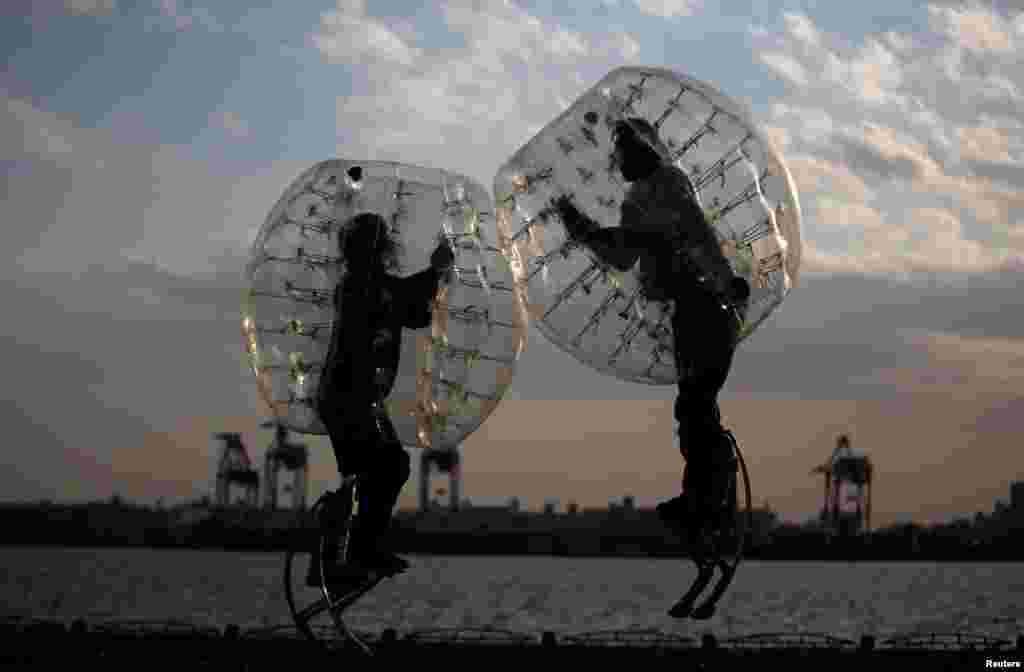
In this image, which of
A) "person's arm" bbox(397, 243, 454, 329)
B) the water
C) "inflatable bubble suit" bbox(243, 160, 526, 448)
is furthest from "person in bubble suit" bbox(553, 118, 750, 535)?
the water

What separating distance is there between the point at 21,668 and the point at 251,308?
432 cm

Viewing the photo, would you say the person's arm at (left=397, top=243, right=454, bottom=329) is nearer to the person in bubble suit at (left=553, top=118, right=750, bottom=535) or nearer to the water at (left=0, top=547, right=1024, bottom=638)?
the person in bubble suit at (left=553, top=118, right=750, bottom=535)

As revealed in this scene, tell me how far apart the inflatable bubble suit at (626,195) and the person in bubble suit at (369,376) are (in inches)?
53.9

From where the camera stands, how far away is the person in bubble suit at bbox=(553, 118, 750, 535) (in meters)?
16.2

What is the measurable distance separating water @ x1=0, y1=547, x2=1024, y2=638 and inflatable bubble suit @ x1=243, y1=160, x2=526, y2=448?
30.7 meters

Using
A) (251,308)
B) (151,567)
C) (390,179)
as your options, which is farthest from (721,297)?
(151,567)

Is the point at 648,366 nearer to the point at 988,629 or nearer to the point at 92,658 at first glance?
the point at 92,658

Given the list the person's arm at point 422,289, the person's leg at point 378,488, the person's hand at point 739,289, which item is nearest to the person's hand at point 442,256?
the person's arm at point 422,289

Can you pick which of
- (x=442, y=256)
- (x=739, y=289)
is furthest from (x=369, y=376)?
(x=739, y=289)

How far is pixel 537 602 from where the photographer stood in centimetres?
9200

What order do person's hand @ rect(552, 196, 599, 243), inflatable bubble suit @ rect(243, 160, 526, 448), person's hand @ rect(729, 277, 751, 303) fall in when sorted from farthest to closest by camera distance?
inflatable bubble suit @ rect(243, 160, 526, 448) → person's hand @ rect(552, 196, 599, 243) → person's hand @ rect(729, 277, 751, 303)

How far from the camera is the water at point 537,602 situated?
2714 inches

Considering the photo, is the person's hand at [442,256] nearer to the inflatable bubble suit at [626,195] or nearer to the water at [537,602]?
the inflatable bubble suit at [626,195]

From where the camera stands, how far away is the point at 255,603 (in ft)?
291
